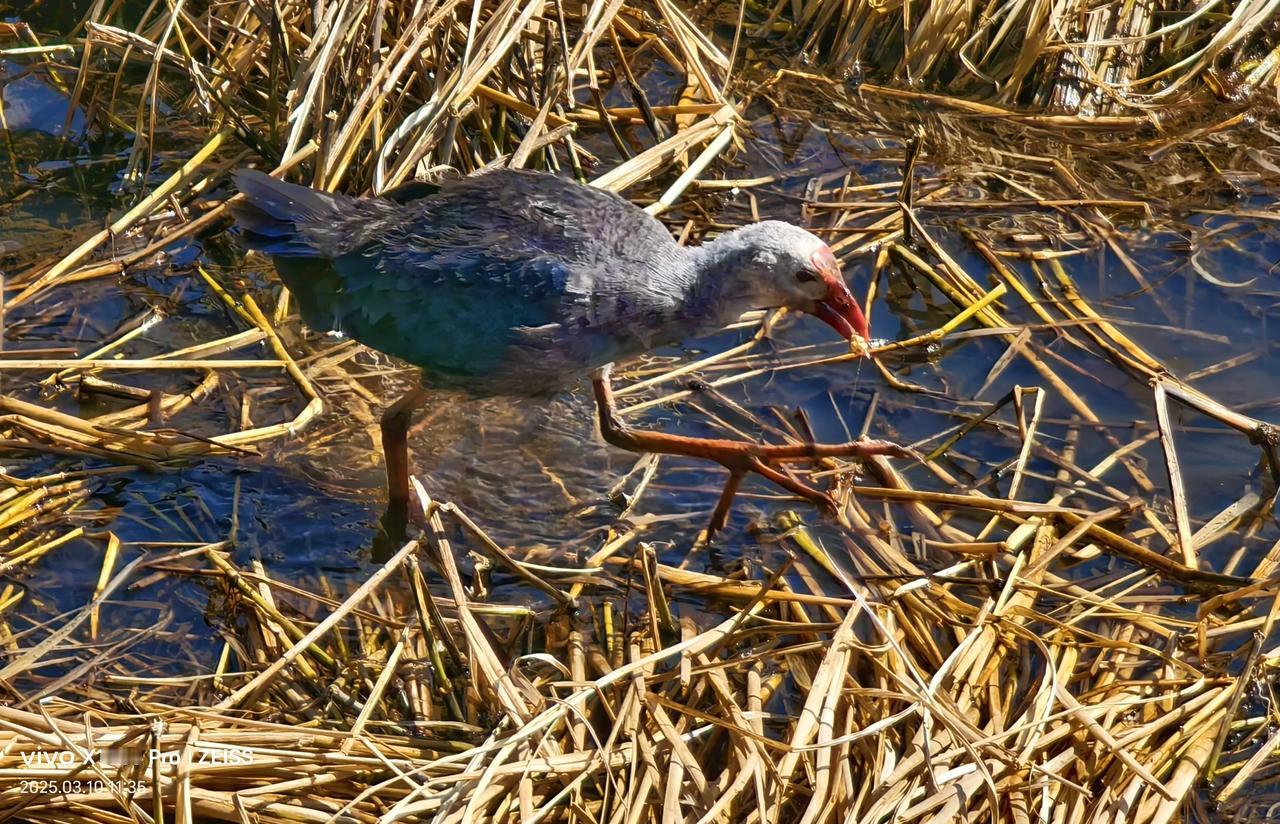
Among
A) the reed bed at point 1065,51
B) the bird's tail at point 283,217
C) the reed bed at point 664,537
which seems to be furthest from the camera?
the reed bed at point 1065,51

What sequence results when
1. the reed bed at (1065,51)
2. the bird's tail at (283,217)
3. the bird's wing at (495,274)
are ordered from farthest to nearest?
the reed bed at (1065,51) < the bird's tail at (283,217) < the bird's wing at (495,274)

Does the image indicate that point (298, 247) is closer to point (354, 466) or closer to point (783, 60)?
point (354, 466)

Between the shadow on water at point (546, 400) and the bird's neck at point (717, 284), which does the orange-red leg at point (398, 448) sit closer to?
the shadow on water at point (546, 400)

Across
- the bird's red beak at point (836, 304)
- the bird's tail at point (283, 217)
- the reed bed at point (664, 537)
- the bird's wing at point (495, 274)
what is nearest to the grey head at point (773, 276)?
the bird's red beak at point (836, 304)

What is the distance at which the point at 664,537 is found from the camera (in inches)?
124

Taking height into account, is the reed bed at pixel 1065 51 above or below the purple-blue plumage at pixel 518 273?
above

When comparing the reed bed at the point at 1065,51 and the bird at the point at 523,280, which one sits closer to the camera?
the bird at the point at 523,280

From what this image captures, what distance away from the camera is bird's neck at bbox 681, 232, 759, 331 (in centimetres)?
297

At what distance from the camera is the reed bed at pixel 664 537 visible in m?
2.38

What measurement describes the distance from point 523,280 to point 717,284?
18.0 inches

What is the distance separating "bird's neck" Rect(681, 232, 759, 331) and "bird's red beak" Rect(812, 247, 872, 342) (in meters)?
0.17

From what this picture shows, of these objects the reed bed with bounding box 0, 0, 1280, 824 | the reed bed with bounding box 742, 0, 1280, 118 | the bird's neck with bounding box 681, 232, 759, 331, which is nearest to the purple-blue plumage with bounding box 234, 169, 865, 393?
the bird's neck with bounding box 681, 232, 759, 331

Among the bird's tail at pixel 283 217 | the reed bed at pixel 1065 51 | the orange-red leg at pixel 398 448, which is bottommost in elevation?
the orange-red leg at pixel 398 448

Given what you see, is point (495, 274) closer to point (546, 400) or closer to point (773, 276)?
point (546, 400)
